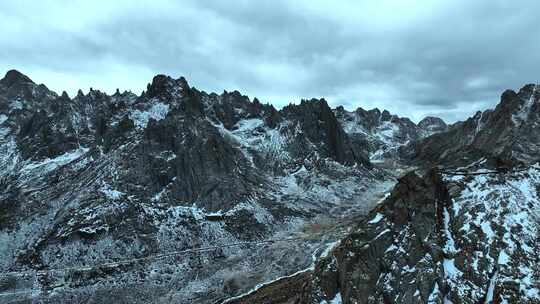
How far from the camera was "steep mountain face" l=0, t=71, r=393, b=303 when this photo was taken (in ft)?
333

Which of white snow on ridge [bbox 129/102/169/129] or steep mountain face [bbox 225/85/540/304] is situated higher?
white snow on ridge [bbox 129/102/169/129]

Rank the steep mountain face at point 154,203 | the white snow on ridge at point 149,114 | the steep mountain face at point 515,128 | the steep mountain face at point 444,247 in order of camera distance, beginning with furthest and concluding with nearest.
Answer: the white snow on ridge at point 149,114, the steep mountain face at point 515,128, the steep mountain face at point 154,203, the steep mountain face at point 444,247

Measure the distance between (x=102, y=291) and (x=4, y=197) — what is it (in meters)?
69.9

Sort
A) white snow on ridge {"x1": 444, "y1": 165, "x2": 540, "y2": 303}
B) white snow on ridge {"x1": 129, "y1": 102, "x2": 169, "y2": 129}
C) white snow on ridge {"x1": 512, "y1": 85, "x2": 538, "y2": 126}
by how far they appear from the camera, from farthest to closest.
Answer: white snow on ridge {"x1": 129, "y1": 102, "x2": 169, "y2": 129}, white snow on ridge {"x1": 512, "y1": 85, "x2": 538, "y2": 126}, white snow on ridge {"x1": 444, "y1": 165, "x2": 540, "y2": 303}

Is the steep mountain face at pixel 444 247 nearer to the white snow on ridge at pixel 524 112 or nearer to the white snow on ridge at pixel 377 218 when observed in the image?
the white snow on ridge at pixel 377 218

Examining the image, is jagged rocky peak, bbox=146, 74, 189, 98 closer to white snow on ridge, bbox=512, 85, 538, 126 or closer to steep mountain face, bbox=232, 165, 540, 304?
white snow on ridge, bbox=512, 85, 538, 126

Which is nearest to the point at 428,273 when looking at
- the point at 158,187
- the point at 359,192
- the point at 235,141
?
the point at 158,187

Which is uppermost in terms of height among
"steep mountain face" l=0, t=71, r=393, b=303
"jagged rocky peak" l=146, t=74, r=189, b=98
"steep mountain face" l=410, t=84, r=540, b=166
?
"jagged rocky peak" l=146, t=74, r=189, b=98

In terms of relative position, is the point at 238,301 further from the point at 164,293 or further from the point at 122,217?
the point at 122,217

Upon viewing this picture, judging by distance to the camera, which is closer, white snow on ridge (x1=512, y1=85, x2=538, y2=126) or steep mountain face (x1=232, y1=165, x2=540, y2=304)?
steep mountain face (x1=232, y1=165, x2=540, y2=304)

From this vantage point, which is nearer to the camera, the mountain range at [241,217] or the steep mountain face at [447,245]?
the steep mountain face at [447,245]

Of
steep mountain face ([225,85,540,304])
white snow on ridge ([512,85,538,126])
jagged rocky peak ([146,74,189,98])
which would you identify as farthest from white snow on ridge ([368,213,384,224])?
jagged rocky peak ([146,74,189,98])

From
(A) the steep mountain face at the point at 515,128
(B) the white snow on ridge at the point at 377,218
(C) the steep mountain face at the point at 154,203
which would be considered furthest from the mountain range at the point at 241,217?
(A) the steep mountain face at the point at 515,128

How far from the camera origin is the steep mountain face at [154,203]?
101 m
